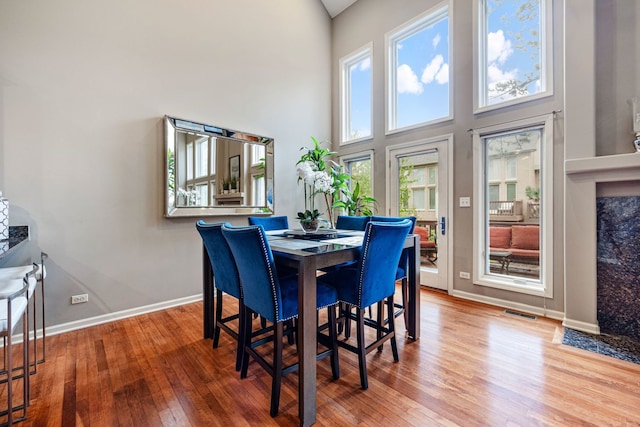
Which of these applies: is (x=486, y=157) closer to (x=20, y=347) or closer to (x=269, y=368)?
(x=269, y=368)

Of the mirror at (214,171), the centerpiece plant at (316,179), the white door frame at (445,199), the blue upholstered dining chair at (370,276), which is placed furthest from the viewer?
the white door frame at (445,199)

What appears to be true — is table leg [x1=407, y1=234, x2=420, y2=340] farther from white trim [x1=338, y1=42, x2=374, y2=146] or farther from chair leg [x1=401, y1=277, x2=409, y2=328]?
white trim [x1=338, y1=42, x2=374, y2=146]

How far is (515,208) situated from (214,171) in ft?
11.8

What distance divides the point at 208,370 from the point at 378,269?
1.40 metres

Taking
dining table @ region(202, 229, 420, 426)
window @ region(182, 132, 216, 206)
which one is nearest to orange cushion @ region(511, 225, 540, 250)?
dining table @ region(202, 229, 420, 426)

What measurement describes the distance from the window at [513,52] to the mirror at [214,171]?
2912 millimetres

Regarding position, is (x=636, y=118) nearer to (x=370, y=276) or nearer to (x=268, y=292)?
(x=370, y=276)

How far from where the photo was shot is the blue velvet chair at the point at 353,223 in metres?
3.13

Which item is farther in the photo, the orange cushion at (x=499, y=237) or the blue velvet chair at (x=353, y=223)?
the orange cushion at (x=499, y=237)

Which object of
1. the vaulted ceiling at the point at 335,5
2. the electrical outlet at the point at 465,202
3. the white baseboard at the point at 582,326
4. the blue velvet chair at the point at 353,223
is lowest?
the white baseboard at the point at 582,326

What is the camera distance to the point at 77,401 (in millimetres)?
1725

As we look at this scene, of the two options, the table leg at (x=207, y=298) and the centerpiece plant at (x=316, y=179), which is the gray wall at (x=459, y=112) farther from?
the table leg at (x=207, y=298)

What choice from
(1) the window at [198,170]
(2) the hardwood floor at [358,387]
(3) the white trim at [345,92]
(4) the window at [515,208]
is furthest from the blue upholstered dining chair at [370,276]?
(3) the white trim at [345,92]

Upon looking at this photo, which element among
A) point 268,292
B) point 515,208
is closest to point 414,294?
point 268,292
